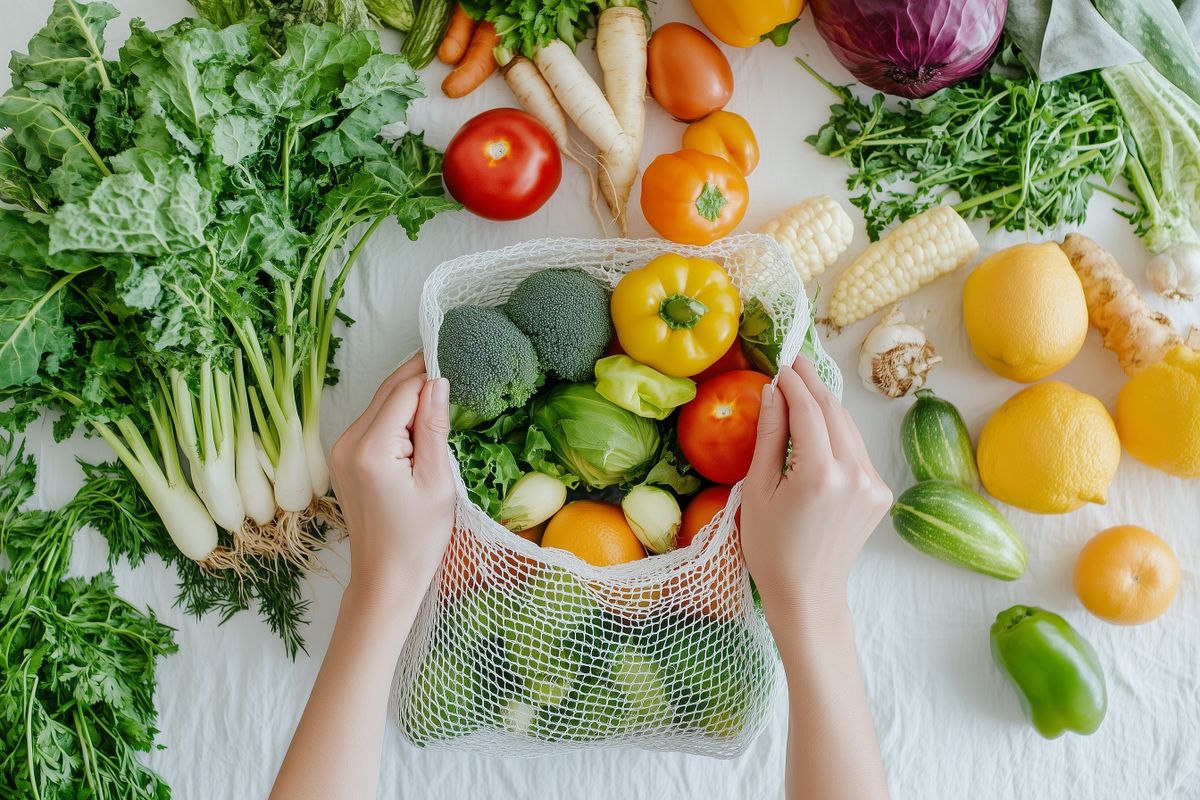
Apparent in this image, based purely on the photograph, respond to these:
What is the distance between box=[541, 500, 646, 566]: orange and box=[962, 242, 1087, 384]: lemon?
52 centimetres

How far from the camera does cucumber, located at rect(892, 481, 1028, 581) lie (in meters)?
1.06

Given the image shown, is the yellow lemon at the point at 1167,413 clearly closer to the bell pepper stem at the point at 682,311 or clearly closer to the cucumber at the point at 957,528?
the cucumber at the point at 957,528

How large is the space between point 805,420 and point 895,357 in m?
0.30

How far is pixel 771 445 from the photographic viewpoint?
2.88ft

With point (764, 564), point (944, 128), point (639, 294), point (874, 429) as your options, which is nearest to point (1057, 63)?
point (944, 128)

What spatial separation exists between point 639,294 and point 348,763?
1.94ft

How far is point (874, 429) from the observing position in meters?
1.13

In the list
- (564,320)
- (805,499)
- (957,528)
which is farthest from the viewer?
(957,528)

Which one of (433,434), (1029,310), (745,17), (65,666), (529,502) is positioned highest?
(745,17)

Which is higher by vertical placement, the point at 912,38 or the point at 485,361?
the point at 912,38

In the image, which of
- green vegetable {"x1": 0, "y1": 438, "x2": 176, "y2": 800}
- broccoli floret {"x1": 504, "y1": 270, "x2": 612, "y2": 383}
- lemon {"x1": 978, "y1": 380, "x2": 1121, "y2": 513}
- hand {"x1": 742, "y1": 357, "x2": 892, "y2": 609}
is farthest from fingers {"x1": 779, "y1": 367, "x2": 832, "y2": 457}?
green vegetable {"x1": 0, "y1": 438, "x2": 176, "y2": 800}

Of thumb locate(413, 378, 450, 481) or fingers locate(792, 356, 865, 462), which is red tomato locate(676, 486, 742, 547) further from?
thumb locate(413, 378, 450, 481)

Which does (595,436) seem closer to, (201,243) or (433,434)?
(433,434)

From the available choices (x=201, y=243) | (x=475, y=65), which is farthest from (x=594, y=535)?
(x=475, y=65)
